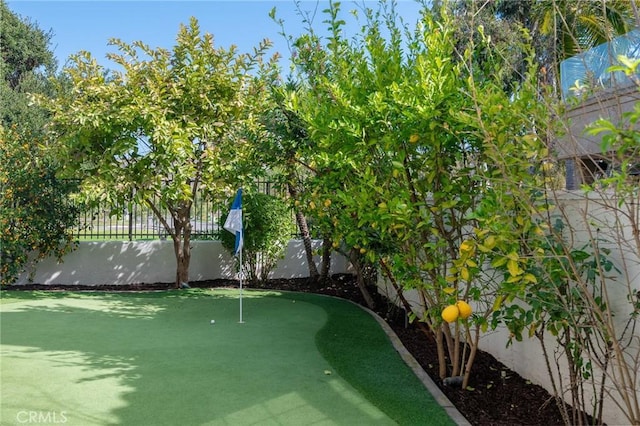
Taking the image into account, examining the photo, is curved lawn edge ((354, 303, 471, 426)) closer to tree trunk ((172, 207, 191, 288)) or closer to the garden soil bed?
the garden soil bed

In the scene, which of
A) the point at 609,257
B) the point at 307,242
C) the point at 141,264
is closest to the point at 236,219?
the point at 307,242

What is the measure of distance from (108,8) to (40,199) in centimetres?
595

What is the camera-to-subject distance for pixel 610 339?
289cm

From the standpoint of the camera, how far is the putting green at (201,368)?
382 centimetres

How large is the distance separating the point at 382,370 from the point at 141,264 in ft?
26.2

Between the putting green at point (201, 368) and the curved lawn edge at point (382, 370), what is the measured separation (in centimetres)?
1

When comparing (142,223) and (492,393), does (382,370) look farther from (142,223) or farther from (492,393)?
(142,223)

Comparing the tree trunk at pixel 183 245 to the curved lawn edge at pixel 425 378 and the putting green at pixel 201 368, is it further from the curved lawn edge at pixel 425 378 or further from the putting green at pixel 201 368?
the curved lawn edge at pixel 425 378

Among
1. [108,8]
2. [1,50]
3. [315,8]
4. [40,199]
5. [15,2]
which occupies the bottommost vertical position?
[40,199]

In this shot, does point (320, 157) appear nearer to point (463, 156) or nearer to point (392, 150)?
point (392, 150)

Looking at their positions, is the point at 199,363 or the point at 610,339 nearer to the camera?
the point at 610,339

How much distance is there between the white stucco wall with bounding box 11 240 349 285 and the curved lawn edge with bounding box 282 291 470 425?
4.34 meters

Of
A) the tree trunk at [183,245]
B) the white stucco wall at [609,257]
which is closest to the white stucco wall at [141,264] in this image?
the tree trunk at [183,245]

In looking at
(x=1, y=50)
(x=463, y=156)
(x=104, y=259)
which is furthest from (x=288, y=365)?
(x=1, y=50)
